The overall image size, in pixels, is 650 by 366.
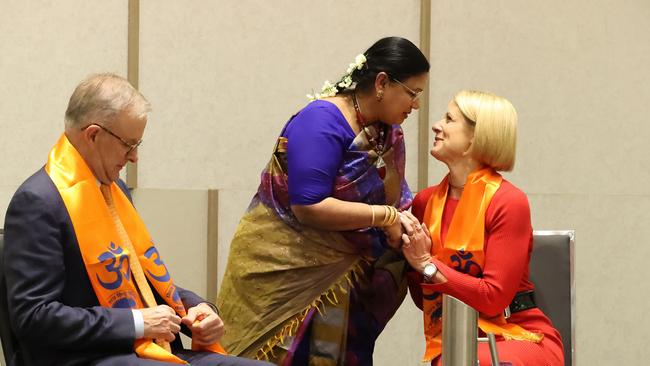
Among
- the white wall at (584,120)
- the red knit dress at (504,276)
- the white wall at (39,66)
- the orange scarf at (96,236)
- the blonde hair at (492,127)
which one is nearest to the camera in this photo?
the orange scarf at (96,236)

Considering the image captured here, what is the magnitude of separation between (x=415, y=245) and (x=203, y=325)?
691mm

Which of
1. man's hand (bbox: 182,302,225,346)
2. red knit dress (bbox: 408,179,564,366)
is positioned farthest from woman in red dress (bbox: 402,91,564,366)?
man's hand (bbox: 182,302,225,346)

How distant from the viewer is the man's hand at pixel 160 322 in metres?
2.13

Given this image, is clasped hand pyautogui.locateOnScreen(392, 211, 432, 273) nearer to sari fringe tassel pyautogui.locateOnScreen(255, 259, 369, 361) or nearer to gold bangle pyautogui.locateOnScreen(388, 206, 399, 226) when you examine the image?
gold bangle pyautogui.locateOnScreen(388, 206, 399, 226)

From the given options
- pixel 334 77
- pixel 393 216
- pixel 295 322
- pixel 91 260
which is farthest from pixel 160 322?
pixel 334 77

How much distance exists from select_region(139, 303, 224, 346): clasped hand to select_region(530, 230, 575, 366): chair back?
1.06m

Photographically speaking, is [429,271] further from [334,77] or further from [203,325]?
[334,77]

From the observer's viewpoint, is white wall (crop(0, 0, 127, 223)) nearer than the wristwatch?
No

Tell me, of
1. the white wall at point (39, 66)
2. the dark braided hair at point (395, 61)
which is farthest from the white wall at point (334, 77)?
the dark braided hair at point (395, 61)

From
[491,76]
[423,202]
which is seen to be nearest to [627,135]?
[491,76]

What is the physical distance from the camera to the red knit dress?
267 cm

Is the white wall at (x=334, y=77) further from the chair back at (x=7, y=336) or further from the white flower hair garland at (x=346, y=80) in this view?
the chair back at (x=7, y=336)

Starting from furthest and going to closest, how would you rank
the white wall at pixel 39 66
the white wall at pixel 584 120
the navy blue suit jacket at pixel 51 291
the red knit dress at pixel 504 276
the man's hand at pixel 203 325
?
the white wall at pixel 584 120, the white wall at pixel 39 66, the red knit dress at pixel 504 276, the man's hand at pixel 203 325, the navy blue suit jacket at pixel 51 291

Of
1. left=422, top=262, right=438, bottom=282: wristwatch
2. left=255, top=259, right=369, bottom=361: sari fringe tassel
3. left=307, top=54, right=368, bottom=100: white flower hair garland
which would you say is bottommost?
left=255, top=259, right=369, bottom=361: sari fringe tassel
